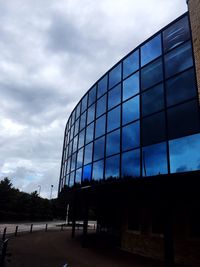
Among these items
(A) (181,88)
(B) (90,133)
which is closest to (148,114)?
(A) (181,88)

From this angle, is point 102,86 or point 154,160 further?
point 102,86

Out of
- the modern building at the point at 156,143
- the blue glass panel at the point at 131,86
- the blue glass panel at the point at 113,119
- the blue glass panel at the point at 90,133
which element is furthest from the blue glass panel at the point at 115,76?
the blue glass panel at the point at 90,133

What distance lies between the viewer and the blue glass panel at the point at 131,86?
1586cm

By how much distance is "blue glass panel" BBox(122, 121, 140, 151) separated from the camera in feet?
47.8

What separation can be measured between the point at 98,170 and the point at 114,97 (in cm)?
507

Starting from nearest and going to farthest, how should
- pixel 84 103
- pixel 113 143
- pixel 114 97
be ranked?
pixel 113 143
pixel 114 97
pixel 84 103

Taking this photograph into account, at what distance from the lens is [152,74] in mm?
14797

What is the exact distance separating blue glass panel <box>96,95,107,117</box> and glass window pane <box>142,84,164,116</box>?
467 centimetres

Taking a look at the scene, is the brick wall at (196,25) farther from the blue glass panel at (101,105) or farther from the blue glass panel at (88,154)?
the blue glass panel at (88,154)

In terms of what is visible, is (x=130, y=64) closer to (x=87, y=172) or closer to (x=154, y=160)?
(x=154, y=160)

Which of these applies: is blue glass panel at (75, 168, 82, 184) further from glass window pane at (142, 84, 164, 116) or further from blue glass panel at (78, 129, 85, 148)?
glass window pane at (142, 84, 164, 116)

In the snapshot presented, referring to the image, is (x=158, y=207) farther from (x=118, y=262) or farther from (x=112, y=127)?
(x=112, y=127)

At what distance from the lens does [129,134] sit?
50.1 feet

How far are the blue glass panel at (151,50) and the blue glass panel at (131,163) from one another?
5523 millimetres
